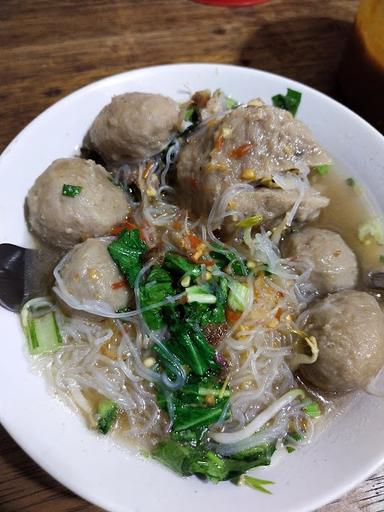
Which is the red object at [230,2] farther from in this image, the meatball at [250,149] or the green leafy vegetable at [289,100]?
the meatball at [250,149]

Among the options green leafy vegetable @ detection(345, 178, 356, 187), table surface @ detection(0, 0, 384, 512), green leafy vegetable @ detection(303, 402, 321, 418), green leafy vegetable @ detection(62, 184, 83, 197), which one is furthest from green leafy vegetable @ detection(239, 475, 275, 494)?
table surface @ detection(0, 0, 384, 512)

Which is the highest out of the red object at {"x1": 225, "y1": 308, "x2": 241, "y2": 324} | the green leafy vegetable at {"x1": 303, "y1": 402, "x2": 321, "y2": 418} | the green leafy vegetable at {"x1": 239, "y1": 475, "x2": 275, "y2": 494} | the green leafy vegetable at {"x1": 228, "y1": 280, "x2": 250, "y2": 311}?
the green leafy vegetable at {"x1": 228, "y1": 280, "x2": 250, "y2": 311}

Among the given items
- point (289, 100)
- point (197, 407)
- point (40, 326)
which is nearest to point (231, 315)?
point (197, 407)

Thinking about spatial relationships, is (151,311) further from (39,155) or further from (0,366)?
(39,155)

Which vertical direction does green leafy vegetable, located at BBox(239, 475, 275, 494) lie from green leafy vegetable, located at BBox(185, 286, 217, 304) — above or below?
below

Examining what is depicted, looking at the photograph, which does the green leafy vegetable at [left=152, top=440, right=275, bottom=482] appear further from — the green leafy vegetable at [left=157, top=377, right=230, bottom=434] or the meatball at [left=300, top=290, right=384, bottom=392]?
the meatball at [left=300, top=290, right=384, bottom=392]

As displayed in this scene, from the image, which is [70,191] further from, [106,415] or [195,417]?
[195,417]

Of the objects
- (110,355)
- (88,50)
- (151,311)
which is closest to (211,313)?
(151,311)
